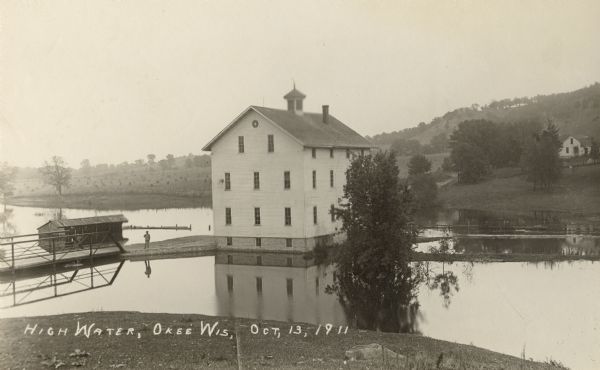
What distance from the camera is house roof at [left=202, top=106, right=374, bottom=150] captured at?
41.1m

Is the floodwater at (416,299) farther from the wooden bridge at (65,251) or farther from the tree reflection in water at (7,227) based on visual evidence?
the tree reflection in water at (7,227)

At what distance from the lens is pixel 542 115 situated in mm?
152875

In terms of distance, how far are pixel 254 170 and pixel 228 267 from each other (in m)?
8.36

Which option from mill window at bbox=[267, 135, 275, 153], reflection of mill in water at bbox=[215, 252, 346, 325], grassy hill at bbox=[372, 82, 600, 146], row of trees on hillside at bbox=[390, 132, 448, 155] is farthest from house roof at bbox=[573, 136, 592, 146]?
reflection of mill in water at bbox=[215, 252, 346, 325]

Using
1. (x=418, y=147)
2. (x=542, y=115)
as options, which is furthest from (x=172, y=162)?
(x=542, y=115)

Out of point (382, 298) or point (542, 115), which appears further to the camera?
point (542, 115)

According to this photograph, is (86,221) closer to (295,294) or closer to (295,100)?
(295,100)

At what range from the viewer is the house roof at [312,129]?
4106 centimetres

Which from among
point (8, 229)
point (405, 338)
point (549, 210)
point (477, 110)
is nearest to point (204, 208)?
point (8, 229)

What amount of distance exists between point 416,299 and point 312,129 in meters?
20.5

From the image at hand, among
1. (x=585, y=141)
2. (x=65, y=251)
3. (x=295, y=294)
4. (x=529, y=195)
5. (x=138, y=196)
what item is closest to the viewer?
(x=295, y=294)

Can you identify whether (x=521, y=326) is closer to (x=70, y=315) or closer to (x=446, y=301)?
(x=446, y=301)

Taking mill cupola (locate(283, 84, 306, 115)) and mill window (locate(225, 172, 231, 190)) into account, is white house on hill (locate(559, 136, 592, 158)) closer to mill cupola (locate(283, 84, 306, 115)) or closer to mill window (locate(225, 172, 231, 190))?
mill cupola (locate(283, 84, 306, 115))

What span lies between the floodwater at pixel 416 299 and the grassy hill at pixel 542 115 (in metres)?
93.6
